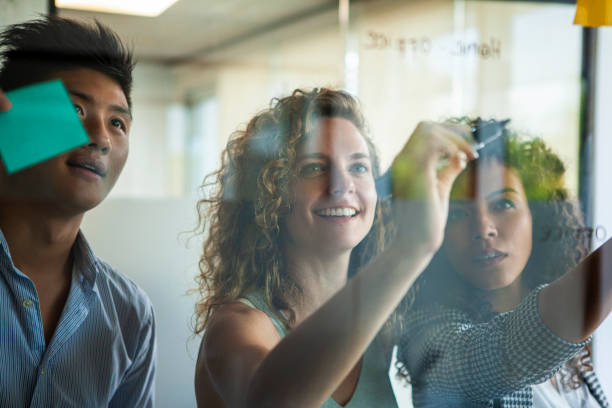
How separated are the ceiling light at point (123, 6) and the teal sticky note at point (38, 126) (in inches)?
4.1

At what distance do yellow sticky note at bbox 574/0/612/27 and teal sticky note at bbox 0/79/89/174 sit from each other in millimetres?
797

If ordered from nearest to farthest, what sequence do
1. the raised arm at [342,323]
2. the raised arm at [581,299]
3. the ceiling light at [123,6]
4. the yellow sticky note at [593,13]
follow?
the raised arm at [342,323] < the ceiling light at [123,6] < the raised arm at [581,299] < the yellow sticky note at [593,13]

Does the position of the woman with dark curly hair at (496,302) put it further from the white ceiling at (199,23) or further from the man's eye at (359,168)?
the white ceiling at (199,23)

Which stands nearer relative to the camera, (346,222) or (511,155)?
(346,222)

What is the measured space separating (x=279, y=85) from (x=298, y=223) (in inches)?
7.5

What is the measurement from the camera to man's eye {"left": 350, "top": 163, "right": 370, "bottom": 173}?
0.71m

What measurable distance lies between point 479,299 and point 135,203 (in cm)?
51

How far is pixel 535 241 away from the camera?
0.89 meters

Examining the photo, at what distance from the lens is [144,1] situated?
0.71 meters

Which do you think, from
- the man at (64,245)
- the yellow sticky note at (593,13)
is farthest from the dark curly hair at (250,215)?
the yellow sticky note at (593,13)

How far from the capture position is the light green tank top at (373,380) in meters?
0.69

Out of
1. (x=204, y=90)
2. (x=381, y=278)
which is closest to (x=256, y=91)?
(x=204, y=90)

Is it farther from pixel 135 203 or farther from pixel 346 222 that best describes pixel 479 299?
pixel 135 203

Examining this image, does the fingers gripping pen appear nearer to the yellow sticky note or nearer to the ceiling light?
the yellow sticky note
